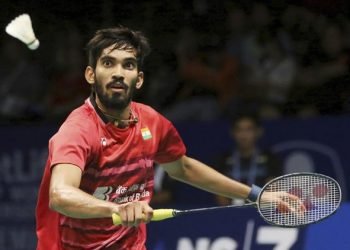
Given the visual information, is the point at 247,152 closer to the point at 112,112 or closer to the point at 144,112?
the point at 144,112

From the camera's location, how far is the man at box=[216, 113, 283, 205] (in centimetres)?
866

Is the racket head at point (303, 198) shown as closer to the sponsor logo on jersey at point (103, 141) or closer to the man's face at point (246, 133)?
the sponsor logo on jersey at point (103, 141)

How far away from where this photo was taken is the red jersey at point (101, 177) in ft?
17.3

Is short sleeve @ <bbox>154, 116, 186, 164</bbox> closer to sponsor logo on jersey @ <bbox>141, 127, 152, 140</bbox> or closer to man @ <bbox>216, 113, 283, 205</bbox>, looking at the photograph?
sponsor logo on jersey @ <bbox>141, 127, 152, 140</bbox>

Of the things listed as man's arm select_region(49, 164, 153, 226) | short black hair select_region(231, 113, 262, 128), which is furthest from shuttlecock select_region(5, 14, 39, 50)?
short black hair select_region(231, 113, 262, 128)

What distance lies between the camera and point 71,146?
5074mm

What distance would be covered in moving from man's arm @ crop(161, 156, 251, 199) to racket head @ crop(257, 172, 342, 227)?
0.30m

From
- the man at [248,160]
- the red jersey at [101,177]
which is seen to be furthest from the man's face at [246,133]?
the red jersey at [101,177]

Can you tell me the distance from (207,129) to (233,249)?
93.9 inches

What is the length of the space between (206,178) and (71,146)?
115 cm

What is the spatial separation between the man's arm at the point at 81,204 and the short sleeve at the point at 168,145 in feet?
3.35

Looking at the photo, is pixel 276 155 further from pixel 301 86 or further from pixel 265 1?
pixel 265 1

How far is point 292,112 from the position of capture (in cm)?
972

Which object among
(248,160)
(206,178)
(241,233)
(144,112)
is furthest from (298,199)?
(248,160)
